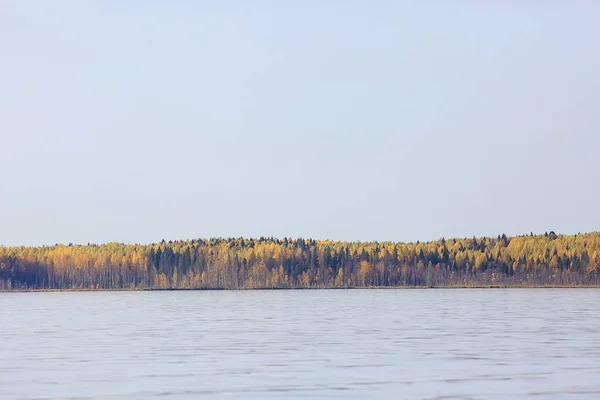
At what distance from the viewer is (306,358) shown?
47.2 m

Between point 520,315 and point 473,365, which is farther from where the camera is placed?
point 520,315

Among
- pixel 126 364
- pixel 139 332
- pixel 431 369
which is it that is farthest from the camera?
pixel 139 332

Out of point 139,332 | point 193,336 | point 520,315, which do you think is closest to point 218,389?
point 193,336

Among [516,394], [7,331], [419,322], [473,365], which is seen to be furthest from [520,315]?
[516,394]

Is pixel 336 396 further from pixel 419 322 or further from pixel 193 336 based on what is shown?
pixel 419 322

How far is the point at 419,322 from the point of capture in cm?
7631

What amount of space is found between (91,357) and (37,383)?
10.5 metres

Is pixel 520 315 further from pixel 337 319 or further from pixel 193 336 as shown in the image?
pixel 193 336

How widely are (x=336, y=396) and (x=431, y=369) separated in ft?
29.2

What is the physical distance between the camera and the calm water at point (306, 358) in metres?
36.1

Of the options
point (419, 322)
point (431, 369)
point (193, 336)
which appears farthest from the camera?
point (419, 322)

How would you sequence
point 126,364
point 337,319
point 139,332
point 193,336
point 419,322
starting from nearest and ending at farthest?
1. point 126,364
2. point 193,336
3. point 139,332
4. point 419,322
5. point 337,319

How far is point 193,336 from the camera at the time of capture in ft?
205

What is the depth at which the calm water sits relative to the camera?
118 ft
